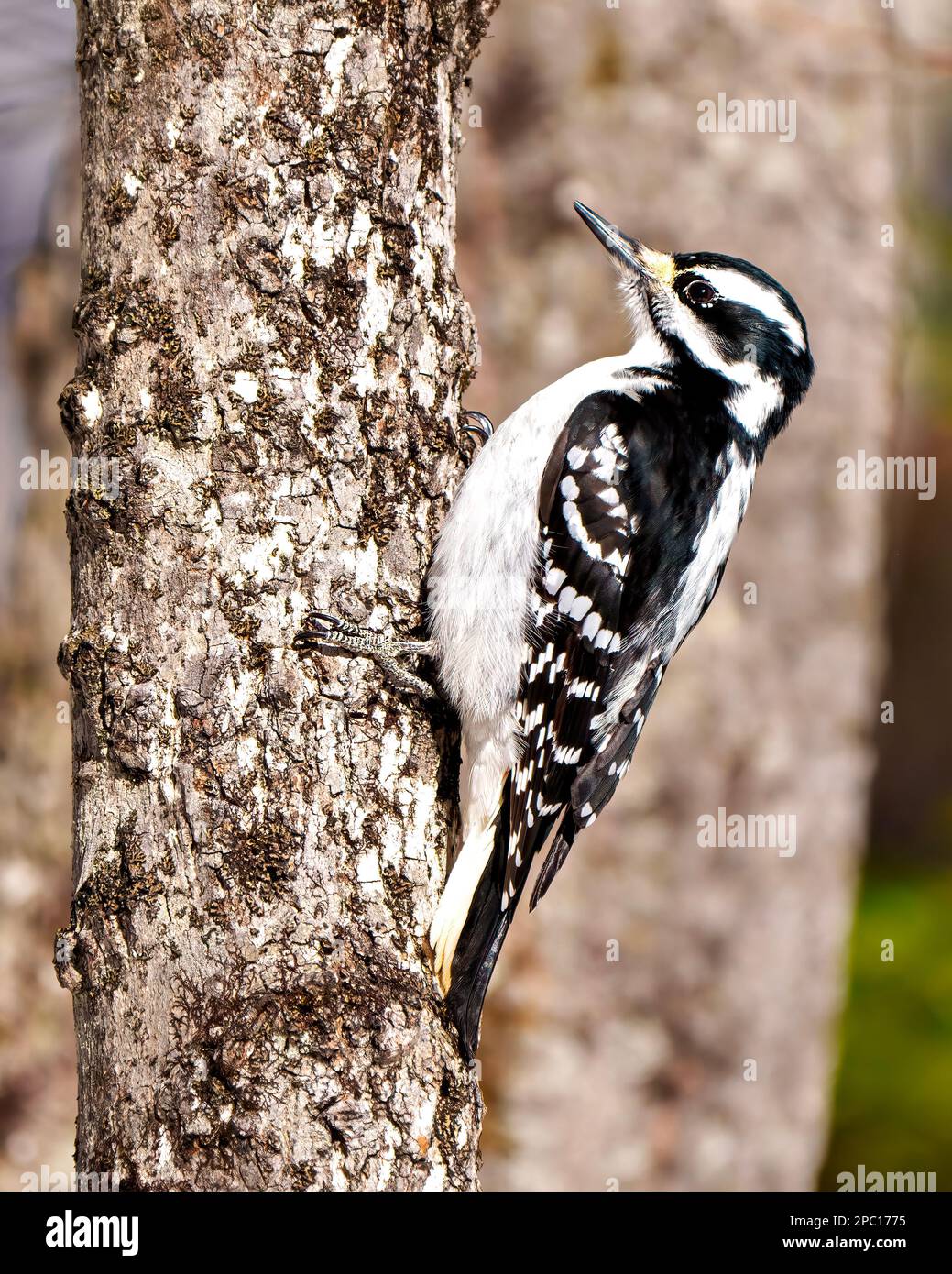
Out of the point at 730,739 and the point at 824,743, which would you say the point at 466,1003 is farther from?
the point at 824,743

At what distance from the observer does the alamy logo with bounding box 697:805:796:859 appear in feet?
16.7

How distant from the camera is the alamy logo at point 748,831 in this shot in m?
5.08

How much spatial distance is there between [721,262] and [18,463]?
12.9 ft

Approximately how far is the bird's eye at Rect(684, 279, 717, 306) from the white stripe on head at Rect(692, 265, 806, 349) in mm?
18

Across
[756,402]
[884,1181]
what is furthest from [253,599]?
[884,1181]

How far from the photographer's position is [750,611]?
17.2 feet

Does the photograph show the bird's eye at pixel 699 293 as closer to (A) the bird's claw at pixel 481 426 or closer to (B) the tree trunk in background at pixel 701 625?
(A) the bird's claw at pixel 481 426

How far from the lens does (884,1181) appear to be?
20.8 ft

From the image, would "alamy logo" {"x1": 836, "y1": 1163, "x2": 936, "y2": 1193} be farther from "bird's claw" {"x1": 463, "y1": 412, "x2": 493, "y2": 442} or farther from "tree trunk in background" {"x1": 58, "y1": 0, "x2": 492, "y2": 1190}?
"tree trunk in background" {"x1": 58, "y1": 0, "x2": 492, "y2": 1190}

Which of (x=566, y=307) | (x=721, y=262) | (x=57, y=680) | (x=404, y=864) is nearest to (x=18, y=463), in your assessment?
(x=57, y=680)

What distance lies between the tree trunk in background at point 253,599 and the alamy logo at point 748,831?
8.99ft

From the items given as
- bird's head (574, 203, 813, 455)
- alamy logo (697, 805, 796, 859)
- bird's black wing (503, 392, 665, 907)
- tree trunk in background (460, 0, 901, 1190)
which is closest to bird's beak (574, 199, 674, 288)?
bird's head (574, 203, 813, 455)

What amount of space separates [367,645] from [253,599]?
258 mm

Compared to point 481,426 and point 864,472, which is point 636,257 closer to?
point 481,426
